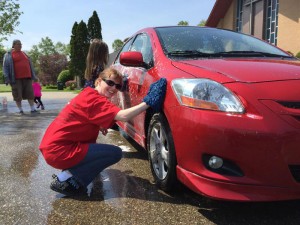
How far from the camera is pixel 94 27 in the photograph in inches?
1465

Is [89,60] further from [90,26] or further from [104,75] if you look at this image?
[90,26]

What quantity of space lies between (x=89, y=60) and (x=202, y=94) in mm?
3081

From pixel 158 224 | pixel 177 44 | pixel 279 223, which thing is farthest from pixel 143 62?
pixel 279 223

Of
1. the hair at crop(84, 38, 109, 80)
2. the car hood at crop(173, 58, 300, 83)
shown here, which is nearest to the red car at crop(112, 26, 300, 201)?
the car hood at crop(173, 58, 300, 83)

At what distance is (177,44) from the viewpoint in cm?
345

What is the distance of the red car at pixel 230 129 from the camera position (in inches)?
86.7

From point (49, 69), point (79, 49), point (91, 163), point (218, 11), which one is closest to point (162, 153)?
point (91, 163)

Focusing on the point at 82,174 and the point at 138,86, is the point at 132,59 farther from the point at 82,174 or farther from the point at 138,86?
the point at 82,174

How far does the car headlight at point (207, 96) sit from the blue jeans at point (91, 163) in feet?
2.89

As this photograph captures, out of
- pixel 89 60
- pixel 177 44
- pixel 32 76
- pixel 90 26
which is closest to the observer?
pixel 177 44

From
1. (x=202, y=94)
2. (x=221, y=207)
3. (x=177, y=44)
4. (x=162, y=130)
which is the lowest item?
(x=221, y=207)

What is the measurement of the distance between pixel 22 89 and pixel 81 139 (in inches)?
250

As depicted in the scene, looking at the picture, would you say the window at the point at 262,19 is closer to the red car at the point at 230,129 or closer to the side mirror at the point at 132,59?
the side mirror at the point at 132,59

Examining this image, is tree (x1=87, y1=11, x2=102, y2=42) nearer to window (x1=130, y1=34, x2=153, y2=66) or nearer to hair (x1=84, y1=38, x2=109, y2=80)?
hair (x1=84, y1=38, x2=109, y2=80)
